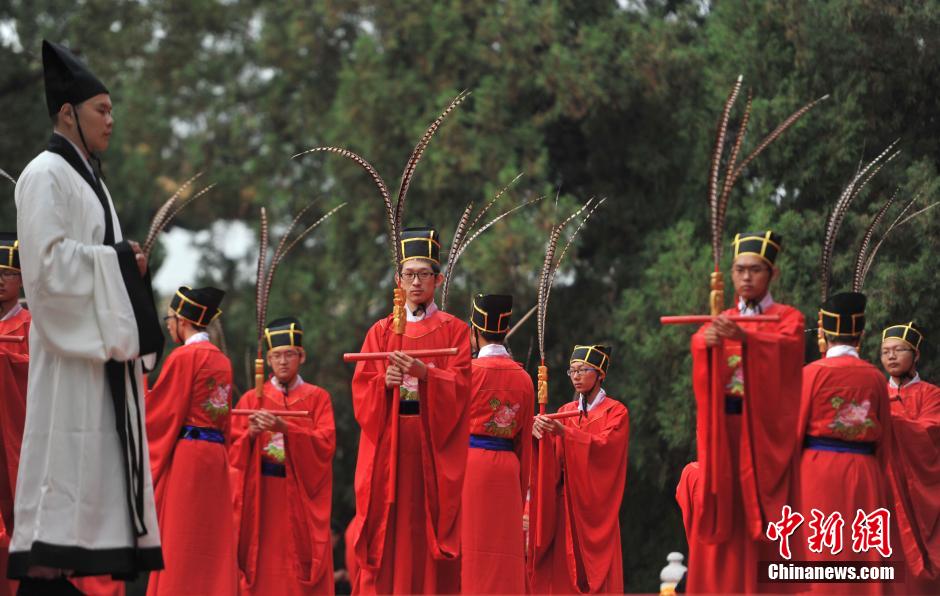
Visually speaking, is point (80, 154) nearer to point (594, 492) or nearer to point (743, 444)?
point (743, 444)

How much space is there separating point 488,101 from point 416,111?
3.26ft

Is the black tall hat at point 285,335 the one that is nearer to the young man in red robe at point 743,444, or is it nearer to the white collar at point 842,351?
the white collar at point 842,351

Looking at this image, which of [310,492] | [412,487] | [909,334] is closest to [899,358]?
[909,334]

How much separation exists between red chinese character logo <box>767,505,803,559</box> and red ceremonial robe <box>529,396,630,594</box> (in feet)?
9.16

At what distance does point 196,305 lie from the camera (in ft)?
28.1

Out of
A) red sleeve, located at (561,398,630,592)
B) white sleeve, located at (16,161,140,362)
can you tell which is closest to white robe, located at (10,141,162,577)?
white sleeve, located at (16,161,140,362)

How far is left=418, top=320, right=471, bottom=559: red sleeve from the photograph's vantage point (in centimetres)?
741

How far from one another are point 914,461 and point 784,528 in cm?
292

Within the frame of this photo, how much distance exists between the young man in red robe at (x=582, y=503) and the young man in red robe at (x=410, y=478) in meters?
1.58

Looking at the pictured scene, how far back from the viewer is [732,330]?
606 cm

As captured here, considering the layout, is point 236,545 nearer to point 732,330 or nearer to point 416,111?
point 732,330

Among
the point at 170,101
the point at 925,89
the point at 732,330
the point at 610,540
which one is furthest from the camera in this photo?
the point at 170,101

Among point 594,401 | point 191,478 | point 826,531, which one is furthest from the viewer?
point 594,401

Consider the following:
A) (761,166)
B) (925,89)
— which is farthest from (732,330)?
(761,166)
